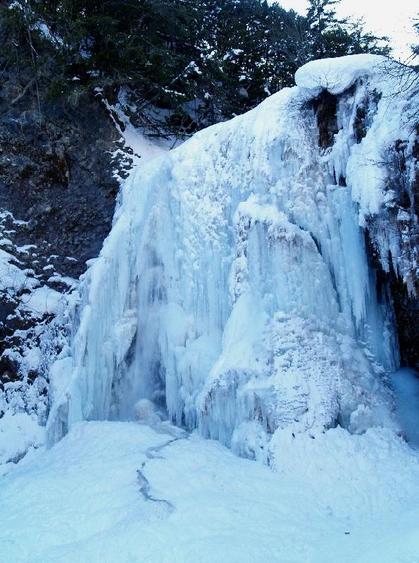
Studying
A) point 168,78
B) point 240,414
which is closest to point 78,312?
point 240,414

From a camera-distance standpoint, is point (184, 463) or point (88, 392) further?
point (88, 392)

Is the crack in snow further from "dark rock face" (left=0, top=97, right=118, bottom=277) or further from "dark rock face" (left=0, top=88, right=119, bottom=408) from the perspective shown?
"dark rock face" (left=0, top=97, right=118, bottom=277)

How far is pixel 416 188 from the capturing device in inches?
225

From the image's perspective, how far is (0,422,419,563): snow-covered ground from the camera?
12.7 feet

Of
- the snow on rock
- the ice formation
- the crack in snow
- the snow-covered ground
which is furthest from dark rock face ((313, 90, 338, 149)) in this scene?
the snow on rock

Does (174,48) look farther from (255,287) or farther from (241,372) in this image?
(241,372)

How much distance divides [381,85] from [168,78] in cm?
632

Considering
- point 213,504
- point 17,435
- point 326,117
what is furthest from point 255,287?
point 17,435

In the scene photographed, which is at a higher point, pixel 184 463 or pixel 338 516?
pixel 184 463

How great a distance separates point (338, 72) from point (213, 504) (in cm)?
521

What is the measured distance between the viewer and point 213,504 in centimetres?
454

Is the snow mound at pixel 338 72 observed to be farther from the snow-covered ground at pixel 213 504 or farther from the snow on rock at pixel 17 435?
the snow on rock at pixel 17 435

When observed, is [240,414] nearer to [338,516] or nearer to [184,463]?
[184,463]

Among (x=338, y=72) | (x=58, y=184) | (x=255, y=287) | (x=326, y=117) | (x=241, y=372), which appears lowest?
(x=241, y=372)
